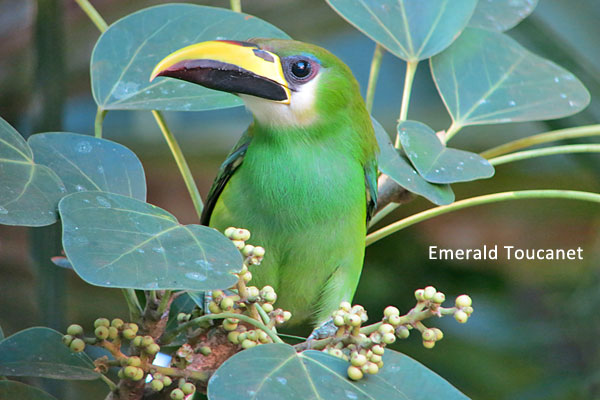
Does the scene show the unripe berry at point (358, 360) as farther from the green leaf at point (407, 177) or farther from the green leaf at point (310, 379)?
the green leaf at point (407, 177)

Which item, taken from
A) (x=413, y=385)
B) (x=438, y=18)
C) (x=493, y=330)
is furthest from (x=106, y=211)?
(x=493, y=330)

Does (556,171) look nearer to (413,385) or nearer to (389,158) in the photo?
(389,158)

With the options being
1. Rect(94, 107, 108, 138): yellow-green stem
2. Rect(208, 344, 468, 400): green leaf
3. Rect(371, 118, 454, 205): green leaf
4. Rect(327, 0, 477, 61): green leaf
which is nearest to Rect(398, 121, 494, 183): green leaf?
Rect(371, 118, 454, 205): green leaf

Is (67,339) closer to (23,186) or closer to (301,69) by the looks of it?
(23,186)

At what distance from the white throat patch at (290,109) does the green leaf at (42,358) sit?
0.62m

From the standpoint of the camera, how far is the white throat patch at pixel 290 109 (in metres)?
1.43

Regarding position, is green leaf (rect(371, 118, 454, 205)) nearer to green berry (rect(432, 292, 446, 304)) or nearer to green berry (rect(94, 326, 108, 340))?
green berry (rect(432, 292, 446, 304))

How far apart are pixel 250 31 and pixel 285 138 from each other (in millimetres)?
275

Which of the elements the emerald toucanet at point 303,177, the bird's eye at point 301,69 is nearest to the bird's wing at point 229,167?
the emerald toucanet at point 303,177

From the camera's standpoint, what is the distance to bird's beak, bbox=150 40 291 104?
119cm

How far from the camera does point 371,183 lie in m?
1.58

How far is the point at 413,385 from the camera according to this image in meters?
1.01

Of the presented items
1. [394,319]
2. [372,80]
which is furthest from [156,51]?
[394,319]

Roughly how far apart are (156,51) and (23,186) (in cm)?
55
